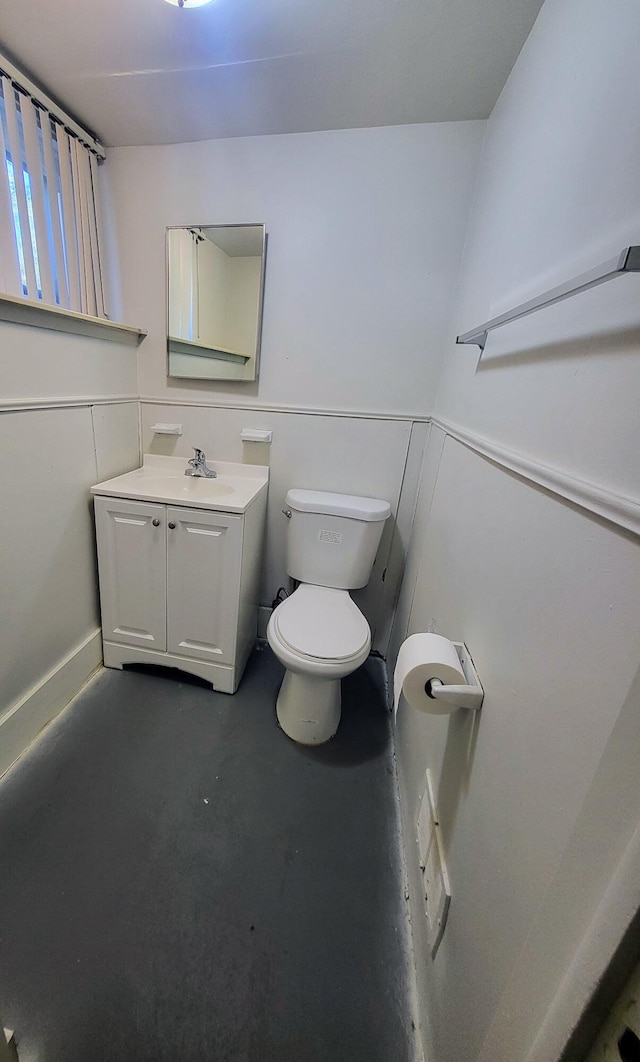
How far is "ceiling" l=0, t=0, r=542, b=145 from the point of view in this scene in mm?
950

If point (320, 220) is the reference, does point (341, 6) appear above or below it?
above

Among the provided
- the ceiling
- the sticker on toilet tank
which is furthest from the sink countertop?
the ceiling

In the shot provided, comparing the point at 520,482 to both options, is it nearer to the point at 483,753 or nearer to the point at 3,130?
the point at 483,753

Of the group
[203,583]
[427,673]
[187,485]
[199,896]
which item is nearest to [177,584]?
[203,583]

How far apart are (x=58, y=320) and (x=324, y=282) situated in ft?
3.14

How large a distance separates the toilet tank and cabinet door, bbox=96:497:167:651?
0.54 m

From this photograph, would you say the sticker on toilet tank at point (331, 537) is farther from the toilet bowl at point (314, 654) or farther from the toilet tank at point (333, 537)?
the toilet bowl at point (314, 654)

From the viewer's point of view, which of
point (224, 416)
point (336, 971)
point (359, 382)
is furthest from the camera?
point (224, 416)

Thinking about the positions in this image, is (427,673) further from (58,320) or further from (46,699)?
(58,320)

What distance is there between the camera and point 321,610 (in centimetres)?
145

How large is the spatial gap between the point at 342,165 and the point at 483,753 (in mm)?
1865

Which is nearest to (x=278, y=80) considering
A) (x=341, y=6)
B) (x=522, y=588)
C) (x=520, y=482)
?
(x=341, y=6)

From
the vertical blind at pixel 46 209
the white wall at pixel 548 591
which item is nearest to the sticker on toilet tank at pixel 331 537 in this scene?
the white wall at pixel 548 591

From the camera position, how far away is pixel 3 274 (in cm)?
117
